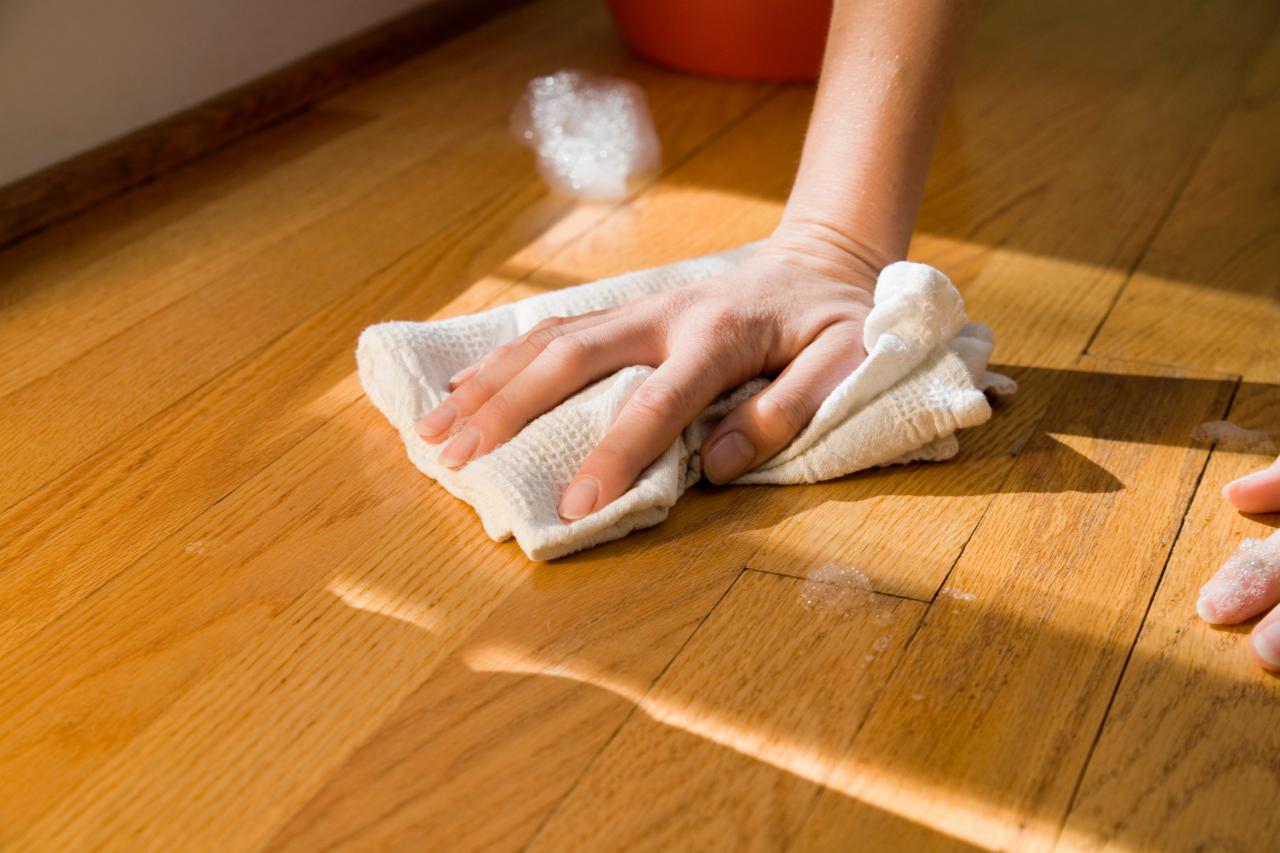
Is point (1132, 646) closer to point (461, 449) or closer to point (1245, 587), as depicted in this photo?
point (1245, 587)

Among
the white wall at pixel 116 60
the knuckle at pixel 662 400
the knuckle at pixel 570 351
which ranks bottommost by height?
the knuckle at pixel 662 400

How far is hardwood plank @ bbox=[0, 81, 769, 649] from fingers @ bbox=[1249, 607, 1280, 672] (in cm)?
72

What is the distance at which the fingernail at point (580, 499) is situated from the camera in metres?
0.90

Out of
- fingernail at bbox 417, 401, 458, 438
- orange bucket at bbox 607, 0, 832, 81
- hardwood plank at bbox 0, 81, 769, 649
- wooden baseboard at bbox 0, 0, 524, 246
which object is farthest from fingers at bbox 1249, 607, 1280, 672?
wooden baseboard at bbox 0, 0, 524, 246

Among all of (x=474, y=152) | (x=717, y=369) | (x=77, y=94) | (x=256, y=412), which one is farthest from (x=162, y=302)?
(x=717, y=369)

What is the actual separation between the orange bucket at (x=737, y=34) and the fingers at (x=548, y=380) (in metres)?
0.97

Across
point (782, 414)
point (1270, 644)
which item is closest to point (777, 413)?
point (782, 414)

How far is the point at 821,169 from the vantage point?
3.71ft

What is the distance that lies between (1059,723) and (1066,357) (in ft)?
1.59

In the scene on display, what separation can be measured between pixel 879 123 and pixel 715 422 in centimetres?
30

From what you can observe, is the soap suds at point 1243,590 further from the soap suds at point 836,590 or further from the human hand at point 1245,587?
the soap suds at point 836,590

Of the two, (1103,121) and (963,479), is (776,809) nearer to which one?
(963,479)

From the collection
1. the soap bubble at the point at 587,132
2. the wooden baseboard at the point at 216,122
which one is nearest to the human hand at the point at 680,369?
the soap bubble at the point at 587,132

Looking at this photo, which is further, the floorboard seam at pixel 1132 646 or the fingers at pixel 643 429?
the fingers at pixel 643 429
